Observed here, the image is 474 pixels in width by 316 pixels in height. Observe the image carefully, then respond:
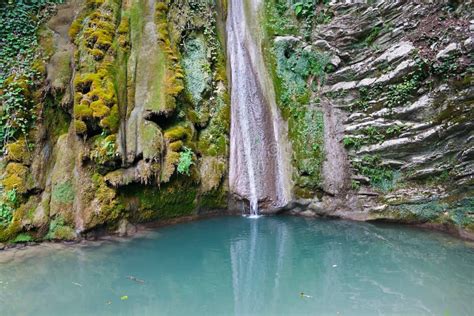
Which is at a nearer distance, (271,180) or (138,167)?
(138,167)

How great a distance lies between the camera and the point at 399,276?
5.76 m

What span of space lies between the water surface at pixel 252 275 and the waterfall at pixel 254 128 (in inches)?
58.6

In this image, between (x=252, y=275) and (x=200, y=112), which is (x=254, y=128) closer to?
(x=200, y=112)

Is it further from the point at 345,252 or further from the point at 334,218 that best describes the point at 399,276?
→ the point at 334,218

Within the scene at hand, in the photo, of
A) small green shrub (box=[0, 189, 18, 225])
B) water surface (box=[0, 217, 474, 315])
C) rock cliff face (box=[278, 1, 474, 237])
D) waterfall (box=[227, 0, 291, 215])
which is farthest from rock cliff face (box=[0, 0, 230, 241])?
rock cliff face (box=[278, 1, 474, 237])

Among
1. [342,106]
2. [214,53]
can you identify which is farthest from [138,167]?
[342,106]

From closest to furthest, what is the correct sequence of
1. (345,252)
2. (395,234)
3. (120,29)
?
(345,252) < (395,234) < (120,29)

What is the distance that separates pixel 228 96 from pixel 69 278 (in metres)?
6.22

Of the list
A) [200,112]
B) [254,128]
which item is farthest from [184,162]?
[254,128]

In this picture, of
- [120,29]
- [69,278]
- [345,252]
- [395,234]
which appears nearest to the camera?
[69,278]

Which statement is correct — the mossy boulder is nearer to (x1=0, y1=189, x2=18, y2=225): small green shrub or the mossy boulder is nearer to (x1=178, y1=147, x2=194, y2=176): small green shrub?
(x1=0, y1=189, x2=18, y2=225): small green shrub

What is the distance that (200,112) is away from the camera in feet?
31.2

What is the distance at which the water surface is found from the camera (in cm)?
488

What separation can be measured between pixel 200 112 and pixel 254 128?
5.05 ft
